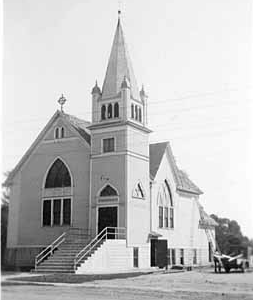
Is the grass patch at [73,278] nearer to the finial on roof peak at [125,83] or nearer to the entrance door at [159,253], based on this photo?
the entrance door at [159,253]

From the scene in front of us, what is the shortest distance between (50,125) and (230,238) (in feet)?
6.48

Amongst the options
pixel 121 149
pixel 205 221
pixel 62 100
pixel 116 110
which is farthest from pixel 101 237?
pixel 205 221

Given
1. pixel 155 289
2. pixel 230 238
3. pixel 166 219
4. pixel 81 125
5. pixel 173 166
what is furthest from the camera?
pixel 81 125

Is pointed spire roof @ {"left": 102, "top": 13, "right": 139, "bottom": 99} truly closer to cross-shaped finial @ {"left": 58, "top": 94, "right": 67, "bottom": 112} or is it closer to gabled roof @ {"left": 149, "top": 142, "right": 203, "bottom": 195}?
cross-shaped finial @ {"left": 58, "top": 94, "right": 67, "bottom": 112}

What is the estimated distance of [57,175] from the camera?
18.2 ft

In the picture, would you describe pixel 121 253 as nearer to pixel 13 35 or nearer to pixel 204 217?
pixel 204 217

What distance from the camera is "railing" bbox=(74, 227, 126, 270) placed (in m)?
5.47

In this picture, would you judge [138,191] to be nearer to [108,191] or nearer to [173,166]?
[108,191]

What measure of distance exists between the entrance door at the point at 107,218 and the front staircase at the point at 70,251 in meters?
0.03

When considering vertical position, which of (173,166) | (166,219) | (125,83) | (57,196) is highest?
(125,83)

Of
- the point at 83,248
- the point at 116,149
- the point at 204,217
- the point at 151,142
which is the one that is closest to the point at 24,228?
the point at 83,248

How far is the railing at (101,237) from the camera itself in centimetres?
547

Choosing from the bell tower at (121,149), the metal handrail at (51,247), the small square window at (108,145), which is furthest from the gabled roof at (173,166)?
the metal handrail at (51,247)

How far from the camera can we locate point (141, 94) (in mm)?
4781
